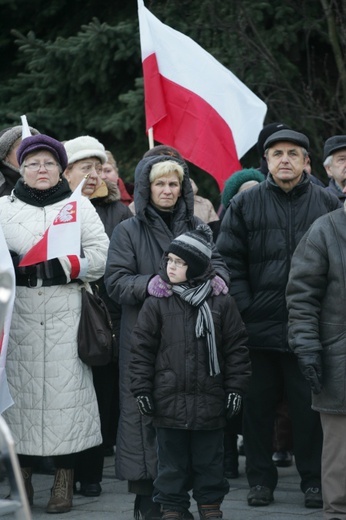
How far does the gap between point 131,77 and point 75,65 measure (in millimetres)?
798

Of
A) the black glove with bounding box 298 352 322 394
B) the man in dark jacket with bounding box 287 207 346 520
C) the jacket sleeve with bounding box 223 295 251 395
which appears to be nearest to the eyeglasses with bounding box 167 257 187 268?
the jacket sleeve with bounding box 223 295 251 395

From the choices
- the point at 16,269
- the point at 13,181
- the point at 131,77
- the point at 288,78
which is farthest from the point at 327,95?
the point at 16,269

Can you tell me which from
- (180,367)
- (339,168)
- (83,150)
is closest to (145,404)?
(180,367)

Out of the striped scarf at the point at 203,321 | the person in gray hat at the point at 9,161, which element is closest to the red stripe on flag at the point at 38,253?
the striped scarf at the point at 203,321

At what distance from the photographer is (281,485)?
861cm

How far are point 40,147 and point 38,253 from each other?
73 cm

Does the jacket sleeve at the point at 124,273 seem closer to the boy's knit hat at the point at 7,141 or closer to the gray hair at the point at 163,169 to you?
the gray hair at the point at 163,169

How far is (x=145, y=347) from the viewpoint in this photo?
7.24 m

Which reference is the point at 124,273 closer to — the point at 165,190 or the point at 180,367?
the point at 165,190

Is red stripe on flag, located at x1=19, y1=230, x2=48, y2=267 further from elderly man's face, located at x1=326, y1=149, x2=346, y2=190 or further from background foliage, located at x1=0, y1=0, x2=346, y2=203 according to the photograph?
background foliage, located at x1=0, y1=0, x2=346, y2=203

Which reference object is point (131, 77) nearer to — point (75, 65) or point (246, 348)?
point (75, 65)

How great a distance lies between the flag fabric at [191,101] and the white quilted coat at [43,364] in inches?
88.1

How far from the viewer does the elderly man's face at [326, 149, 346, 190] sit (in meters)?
9.26

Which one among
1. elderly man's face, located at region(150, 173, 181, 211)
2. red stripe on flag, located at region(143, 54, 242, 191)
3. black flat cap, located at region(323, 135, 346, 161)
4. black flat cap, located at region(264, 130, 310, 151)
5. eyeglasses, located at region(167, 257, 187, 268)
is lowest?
eyeglasses, located at region(167, 257, 187, 268)
